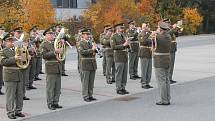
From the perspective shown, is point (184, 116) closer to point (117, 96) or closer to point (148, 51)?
point (117, 96)

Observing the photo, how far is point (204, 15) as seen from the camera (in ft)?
170

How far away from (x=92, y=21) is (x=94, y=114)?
25127 millimetres

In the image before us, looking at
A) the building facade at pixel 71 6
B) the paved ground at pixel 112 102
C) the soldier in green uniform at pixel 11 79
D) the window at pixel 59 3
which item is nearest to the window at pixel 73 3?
the building facade at pixel 71 6

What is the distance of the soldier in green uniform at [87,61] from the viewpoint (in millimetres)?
12367

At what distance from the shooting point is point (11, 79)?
10.7 m

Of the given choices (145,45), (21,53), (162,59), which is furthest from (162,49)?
(21,53)

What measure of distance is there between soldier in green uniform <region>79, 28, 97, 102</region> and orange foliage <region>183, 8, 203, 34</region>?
112 ft

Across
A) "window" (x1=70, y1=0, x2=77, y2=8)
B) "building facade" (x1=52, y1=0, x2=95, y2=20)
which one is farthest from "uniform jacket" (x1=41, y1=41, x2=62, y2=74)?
"window" (x1=70, y1=0, x2=77, y2=8)

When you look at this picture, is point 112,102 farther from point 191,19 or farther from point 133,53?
point 191,19

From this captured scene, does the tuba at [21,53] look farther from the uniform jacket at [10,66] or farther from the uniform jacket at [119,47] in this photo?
the uniform jacket at [119,47]

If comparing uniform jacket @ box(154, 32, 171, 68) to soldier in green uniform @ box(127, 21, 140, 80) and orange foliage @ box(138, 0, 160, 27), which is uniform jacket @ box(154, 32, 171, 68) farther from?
orange foliage @ box(138, 0, 160, 27)

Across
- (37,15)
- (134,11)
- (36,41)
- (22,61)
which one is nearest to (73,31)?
(37,15)

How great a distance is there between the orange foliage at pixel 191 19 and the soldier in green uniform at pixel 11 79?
119 ft

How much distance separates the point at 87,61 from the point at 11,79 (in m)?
2.42
